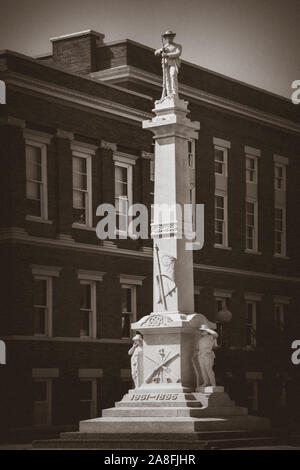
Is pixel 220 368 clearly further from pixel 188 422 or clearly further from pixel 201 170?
pixel 188 422

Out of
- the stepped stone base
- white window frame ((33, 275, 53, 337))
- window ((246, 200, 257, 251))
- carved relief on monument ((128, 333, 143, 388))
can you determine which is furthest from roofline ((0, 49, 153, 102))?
the stepped stone base

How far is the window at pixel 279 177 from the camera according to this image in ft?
203

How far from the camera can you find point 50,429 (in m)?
45.9

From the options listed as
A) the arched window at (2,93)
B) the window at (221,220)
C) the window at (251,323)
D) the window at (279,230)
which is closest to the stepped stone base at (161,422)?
A: the arched window at (2,93)

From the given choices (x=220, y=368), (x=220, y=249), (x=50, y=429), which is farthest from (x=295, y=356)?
(x=50, y=429)

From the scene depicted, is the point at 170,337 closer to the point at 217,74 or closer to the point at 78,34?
the point at 78,34

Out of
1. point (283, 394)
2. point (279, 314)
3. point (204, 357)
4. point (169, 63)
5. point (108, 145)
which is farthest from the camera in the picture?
point (279, 314)

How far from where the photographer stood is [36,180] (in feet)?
156

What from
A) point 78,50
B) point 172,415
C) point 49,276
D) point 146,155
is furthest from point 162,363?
point 78,50

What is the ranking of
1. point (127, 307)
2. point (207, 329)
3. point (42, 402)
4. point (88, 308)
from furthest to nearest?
point (127, 307), point (88, 308), point (42, 402), point (207, 329)

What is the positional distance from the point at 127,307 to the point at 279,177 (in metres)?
13.6

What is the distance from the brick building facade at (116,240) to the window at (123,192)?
0.08 metres

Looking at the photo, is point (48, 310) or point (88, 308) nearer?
point (48, 310)

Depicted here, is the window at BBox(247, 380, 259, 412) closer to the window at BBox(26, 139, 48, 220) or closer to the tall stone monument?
the window at BBox(26, 139, 48, 220)
